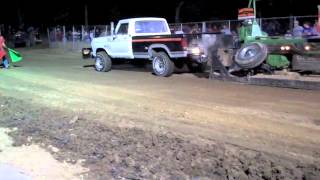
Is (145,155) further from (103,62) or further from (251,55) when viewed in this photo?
(103,62)

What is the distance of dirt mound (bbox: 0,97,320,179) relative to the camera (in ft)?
24.4

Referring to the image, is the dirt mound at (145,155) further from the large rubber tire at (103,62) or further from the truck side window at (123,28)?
the large rubber tire at (103,62)

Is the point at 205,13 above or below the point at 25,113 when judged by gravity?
above

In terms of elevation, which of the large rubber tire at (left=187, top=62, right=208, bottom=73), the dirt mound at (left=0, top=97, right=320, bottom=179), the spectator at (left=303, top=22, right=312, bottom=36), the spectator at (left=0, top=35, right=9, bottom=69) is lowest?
the dirt mound at (left=0, top=97, right=320, bottom=179)

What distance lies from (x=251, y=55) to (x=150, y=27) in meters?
5.32

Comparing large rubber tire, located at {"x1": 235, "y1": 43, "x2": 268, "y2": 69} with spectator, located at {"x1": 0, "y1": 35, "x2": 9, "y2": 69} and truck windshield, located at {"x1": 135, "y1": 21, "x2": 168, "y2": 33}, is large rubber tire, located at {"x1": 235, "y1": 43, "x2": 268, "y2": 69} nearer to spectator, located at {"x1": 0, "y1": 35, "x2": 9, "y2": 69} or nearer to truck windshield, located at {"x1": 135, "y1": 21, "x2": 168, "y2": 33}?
truck windshield, located at {"x1": 135, "y1": 21, "x2": 168, "y2": 33}

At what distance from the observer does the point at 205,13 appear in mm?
48156

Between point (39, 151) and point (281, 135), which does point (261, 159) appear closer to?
point (281, 135)

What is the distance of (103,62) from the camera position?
22.2 meters

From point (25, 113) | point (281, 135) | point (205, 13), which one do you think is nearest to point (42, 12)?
point (205, 13)

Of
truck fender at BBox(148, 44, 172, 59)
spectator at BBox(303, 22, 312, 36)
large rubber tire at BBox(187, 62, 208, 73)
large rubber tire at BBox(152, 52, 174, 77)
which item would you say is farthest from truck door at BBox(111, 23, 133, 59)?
spectator at BBox(303, 22, 312, 36)

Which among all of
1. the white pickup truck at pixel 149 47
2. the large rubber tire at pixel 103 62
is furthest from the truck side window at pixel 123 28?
the large rubber tire at pixel 103 62

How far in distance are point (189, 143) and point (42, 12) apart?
171 ft

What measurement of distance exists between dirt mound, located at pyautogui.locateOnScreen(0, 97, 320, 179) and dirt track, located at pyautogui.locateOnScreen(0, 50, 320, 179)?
13 mm
